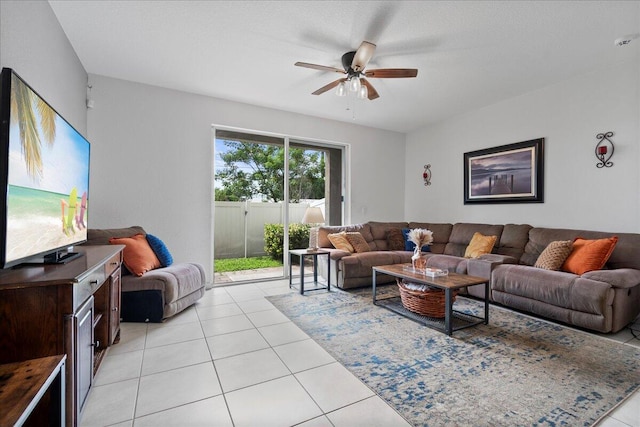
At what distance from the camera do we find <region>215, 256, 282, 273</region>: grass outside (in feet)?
14.7

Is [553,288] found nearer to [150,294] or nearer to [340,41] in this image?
[340,41]

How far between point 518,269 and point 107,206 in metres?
4.75

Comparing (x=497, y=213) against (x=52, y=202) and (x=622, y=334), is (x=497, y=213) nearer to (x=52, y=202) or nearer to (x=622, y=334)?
(x=622, y=334)

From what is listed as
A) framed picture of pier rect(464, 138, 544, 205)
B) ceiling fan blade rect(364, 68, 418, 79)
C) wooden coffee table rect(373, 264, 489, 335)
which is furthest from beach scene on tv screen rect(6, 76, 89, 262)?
framed picture of pier rect(464, 138, 544, 205)

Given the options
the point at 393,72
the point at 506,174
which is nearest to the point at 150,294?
the point at 393,72

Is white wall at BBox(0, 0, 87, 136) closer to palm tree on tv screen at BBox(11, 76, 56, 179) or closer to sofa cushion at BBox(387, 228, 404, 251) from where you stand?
palm tree on tv screen at BBox(11, 76, 56, 179)

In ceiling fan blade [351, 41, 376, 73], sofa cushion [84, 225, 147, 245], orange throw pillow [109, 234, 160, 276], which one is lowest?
orange throw pillow [109, 234, 160, 276]

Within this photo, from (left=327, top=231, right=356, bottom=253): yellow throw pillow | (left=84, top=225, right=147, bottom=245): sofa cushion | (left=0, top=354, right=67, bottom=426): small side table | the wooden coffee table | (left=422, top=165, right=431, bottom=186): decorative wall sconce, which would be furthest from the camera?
(left=422, top=165, right=431, bottom=186): decorative wall sconce

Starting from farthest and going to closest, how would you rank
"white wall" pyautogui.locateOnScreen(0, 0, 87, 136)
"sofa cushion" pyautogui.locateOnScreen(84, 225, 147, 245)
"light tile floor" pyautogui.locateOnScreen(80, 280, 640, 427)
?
"sofa cushion" pyautogui.locateOnScreen(84, 225, 147, 245), "white wall" pyautogui.locateOnScreen(0, 0, 87, 136), "light tile floor" pyautogui.locateOnScreen(80, 280, 640, 427)

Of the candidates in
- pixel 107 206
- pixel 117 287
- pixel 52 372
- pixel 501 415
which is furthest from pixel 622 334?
pixel 107 206

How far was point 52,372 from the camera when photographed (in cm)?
109

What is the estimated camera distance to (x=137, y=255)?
2.92m

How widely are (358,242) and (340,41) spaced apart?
108 inches

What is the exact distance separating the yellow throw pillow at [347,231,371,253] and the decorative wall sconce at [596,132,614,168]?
9.68 feet
